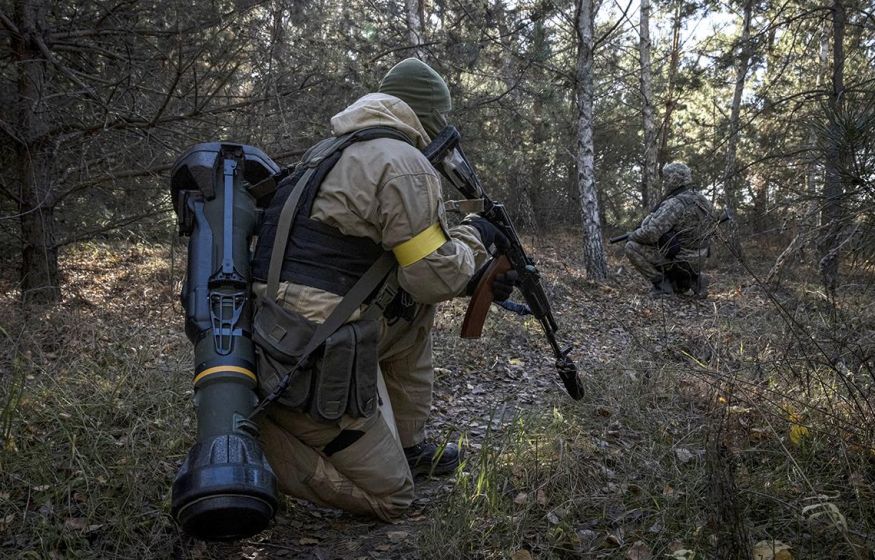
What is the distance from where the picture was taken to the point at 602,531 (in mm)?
2510

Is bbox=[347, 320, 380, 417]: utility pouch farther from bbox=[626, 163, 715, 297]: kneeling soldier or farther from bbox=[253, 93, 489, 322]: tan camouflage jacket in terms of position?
bbox=[626, 163, 715, 297]: kneeling soldier

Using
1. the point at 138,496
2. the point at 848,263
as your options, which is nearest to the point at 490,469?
the point at 138,496

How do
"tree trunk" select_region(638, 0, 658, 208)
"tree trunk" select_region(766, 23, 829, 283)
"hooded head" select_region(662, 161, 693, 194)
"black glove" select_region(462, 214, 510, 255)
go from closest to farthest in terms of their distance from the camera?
"tree trunk" select_region(766, 23, 829, 283)
"black glove" select_region(462, 214, 510, 255)
"hooded head" select_region(662, 161, 693, 194)
"tree trunk" select_region(638, 0, 658, 208)

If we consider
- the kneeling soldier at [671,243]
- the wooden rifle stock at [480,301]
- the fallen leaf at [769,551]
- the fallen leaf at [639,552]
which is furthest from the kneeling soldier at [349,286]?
the kneeling soldier at [671,243]

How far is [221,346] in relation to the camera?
2.54 meters

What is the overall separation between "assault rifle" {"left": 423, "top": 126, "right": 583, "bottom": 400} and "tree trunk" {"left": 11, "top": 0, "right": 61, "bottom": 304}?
11.7 ft

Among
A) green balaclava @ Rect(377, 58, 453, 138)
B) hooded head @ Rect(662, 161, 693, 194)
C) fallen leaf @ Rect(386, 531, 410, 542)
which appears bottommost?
fallen leaf @ Rect(386, 531, 410, 542)

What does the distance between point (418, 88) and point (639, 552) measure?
7.67 feet

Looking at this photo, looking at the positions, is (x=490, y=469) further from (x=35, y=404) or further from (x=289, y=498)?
(x=35, y=404)

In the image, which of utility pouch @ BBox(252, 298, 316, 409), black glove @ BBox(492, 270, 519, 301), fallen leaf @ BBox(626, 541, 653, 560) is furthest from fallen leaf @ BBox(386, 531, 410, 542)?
black glove @ BBox(492, 270, 519, 301)

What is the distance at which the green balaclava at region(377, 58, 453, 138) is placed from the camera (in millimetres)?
3250

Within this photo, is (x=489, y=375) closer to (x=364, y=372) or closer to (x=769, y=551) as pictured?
(x=364, y=372)

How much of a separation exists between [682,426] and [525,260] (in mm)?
1238

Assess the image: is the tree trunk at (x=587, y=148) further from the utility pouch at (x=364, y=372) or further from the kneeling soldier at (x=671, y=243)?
the utility pouch at (x=364, y=372)
